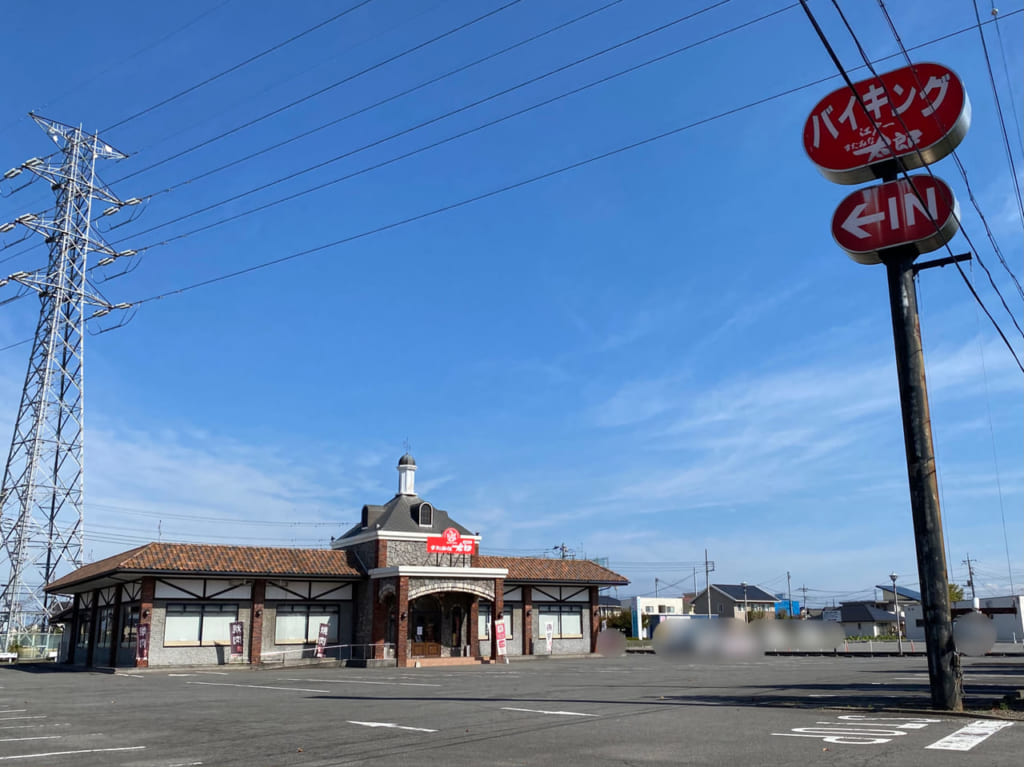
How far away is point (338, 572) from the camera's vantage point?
35594 mm

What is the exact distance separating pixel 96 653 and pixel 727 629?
2819 centimetres

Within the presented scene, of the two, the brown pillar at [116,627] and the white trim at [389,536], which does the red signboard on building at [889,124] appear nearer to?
the white trim at [389,536]

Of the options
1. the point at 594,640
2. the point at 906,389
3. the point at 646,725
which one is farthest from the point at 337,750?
the point at 594,640

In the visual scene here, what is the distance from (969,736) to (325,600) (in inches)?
1186

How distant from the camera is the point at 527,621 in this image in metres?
40.9

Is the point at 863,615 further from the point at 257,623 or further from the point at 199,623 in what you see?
the point at 199,623

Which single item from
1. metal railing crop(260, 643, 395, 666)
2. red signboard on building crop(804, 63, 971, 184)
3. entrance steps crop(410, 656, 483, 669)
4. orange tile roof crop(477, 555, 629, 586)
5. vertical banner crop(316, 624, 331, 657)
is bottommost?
entrance steps crop(410, 656, 483, 669)

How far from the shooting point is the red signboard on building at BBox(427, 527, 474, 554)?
36.4 metres

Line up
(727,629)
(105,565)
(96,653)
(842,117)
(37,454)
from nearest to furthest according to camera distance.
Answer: (842,117), (727,629), (105,565), (96,653), (37,454)

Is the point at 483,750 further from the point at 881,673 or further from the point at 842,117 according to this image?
the point at 881,673

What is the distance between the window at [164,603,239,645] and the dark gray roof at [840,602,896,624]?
56.7 m

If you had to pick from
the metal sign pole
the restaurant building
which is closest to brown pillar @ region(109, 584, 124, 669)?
the restaurant building

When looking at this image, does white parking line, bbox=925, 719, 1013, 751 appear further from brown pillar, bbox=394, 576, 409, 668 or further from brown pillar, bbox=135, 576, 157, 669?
brown pillar, bbox=135, 576, 157, 669

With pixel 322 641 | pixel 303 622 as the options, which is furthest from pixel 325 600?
pixel 322 641
